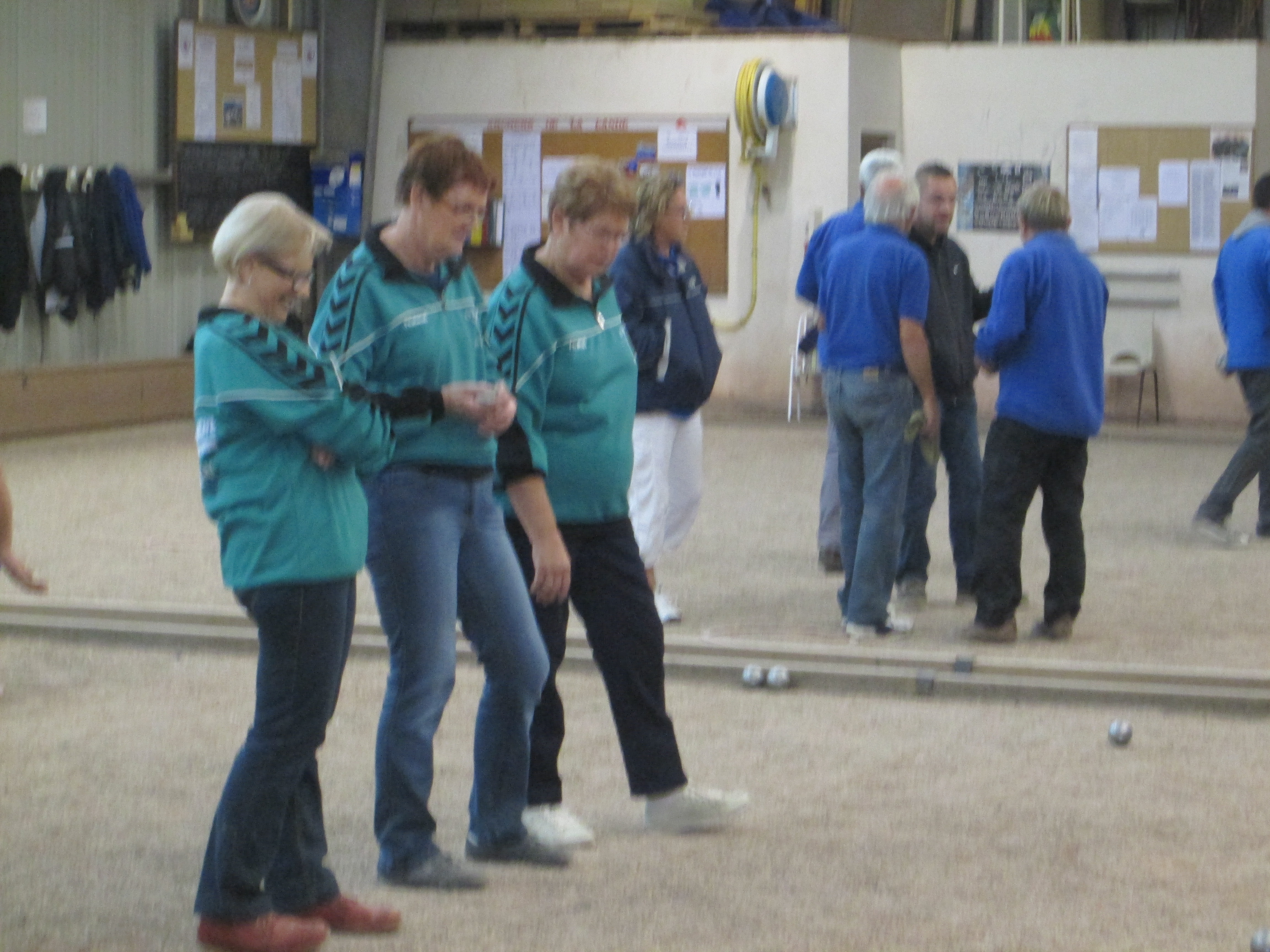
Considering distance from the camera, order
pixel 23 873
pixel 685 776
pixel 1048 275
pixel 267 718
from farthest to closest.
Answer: pixel 1048 275
pixel 685 776
pixel 23 873
pixel 267 718

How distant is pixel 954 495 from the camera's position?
6703mm

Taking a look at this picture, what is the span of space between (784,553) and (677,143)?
19.3ft

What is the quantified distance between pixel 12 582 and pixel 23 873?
3.51 metres

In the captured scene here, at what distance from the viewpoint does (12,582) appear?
279 inches

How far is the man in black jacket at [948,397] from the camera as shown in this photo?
6246mm

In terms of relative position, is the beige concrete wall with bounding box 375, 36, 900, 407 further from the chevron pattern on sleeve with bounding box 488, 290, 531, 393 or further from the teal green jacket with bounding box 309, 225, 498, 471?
the teal green jacket with bounding box 309, 225, 498, 471

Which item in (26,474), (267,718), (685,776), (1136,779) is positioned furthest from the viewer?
(26,474)

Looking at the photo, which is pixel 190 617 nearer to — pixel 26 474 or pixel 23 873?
pixel 23 873

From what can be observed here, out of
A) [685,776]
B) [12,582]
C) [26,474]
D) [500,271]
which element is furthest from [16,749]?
[500,271]

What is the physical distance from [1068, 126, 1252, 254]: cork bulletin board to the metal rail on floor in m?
7.35

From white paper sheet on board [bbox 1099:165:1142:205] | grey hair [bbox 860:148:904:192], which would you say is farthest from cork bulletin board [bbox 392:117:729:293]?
grey hair [bbox 860:148:904:192]

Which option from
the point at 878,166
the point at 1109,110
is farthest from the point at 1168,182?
the point at 878,166

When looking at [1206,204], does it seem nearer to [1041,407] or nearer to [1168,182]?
[1168,182]

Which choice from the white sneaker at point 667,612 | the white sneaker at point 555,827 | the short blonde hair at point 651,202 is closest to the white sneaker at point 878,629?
the white sneaker at point 667,612
